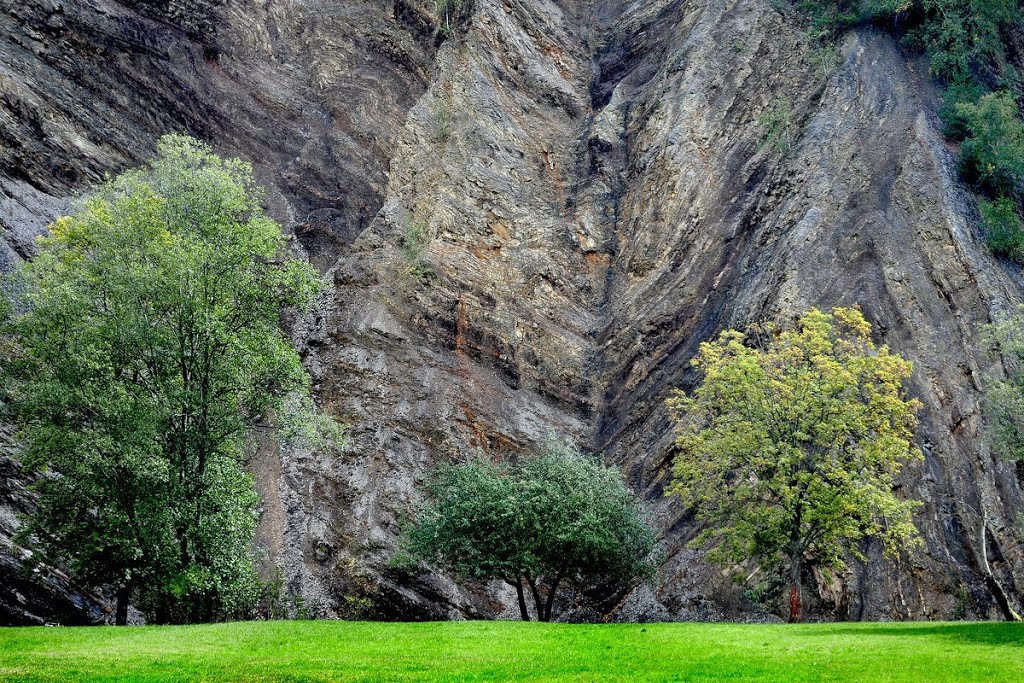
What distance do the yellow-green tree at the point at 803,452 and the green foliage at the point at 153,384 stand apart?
1307 cm

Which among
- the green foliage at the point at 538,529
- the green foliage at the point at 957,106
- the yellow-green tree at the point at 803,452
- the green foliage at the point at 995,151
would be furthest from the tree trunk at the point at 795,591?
the green foliage at the point at 957,106

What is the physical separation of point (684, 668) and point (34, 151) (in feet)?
122

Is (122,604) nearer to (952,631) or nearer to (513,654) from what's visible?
(513,654)

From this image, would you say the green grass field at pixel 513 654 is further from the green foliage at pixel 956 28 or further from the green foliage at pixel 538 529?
the green foliage at pixel 956 28

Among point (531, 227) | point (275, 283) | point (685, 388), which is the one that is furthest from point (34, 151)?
point (685, 388)

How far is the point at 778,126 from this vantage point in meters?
42.8

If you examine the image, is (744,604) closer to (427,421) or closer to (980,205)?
(427,421)

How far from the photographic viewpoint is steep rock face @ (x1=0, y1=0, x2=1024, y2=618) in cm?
2988

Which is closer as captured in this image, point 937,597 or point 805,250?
point 937,597

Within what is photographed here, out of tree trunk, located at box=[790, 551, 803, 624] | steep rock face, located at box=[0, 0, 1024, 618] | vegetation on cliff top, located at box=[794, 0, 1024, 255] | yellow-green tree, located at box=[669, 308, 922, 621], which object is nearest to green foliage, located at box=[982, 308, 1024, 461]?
yellow-green tree, located at box=[669, 308, 922, 621]

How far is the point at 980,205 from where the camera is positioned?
35.0 metres

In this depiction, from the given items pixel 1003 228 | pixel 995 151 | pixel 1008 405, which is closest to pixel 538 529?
pixel 1008 405

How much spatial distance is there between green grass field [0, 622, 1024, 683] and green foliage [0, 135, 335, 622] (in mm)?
2968

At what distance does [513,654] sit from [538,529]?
11790mm
